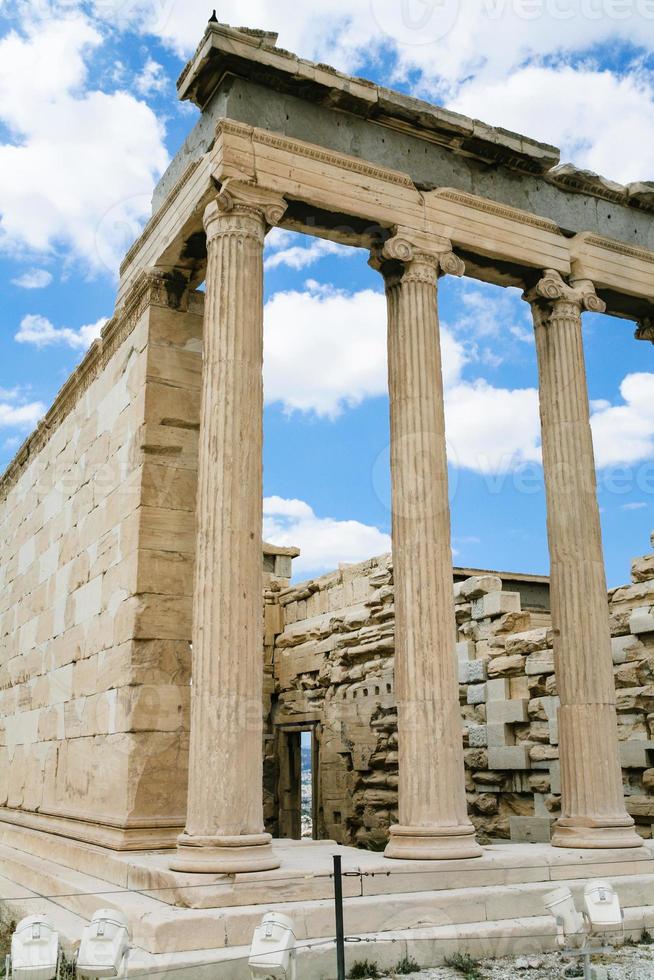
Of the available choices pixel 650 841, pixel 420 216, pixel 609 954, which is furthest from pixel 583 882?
pixel 420 216

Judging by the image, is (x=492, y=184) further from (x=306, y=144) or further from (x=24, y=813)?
(x=24, y=813)

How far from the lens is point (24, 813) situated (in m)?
15.7

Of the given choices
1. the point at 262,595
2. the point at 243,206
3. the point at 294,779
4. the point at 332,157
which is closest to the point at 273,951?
the point at 262,595

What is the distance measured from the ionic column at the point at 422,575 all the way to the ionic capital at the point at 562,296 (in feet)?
5.13

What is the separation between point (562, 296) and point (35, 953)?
34.7 feet

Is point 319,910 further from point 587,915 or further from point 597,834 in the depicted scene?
point 597,834

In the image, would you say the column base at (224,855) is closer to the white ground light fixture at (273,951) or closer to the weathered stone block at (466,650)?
the white ground light fixture at (273,951)

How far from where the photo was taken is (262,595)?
37.2ft

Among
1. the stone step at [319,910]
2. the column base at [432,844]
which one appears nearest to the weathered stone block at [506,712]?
the stone step at [319,910]

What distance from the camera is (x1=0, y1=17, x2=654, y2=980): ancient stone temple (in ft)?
31.7

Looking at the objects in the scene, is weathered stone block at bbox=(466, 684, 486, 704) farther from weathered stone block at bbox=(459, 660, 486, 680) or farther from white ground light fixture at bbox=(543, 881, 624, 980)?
white ground light fixture at bbox=(543, 881, 624, 980)

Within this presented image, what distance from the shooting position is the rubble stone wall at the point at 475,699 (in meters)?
14.5

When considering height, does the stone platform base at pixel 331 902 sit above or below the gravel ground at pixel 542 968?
above

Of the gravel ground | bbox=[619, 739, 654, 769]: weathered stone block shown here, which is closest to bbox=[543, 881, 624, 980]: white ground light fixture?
the gravel ground
